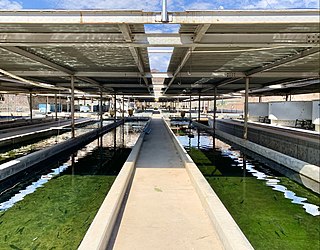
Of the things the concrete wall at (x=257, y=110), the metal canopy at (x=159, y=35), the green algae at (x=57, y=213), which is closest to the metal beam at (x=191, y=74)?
the metal canopy at (x=159, y=35)

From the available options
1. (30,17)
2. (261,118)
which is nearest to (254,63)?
(30,17)

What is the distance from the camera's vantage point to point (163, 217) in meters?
4.16

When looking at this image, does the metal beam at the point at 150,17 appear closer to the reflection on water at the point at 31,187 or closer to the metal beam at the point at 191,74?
the reflection on water at the point at 31,187

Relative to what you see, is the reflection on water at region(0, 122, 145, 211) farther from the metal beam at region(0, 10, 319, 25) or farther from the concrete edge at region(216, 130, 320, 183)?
the concrete edge at region(216, 130, 320, 183)

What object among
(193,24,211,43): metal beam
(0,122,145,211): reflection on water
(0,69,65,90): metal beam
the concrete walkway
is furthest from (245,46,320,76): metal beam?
(0,69,65,90): metal beam

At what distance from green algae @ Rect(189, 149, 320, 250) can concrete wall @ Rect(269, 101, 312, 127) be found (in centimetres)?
1176

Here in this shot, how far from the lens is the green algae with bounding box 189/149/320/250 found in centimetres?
435

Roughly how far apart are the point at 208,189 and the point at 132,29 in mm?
3392

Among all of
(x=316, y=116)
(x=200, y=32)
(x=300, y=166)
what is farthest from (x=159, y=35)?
(x=316, y=116)

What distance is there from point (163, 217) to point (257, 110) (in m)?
21.9

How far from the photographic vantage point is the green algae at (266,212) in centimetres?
435

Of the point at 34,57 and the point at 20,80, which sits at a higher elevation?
the point at 34,57

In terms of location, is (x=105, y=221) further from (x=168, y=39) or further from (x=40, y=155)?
(x=40, y=155)

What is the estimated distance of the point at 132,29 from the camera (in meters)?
5.60
